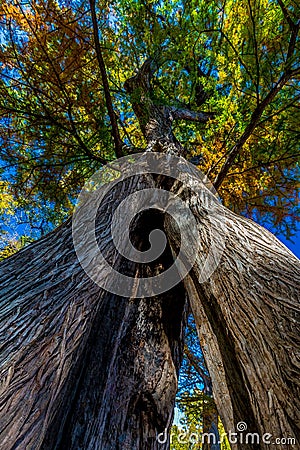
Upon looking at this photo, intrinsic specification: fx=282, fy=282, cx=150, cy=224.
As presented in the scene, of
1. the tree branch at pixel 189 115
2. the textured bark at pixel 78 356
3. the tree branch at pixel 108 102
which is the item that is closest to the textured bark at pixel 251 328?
the textured bark at pixel 78 356

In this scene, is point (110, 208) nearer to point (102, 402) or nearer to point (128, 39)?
point (102, 402)

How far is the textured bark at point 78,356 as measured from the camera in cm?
98

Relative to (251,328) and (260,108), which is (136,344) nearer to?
(251,328)

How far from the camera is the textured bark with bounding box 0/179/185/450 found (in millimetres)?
978

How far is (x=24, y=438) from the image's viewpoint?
86 cm

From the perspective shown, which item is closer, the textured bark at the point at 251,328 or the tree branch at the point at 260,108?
the textured bark at the point at 251,328

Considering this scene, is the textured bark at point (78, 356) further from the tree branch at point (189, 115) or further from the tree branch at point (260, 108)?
the tree branch at point (189, 115)

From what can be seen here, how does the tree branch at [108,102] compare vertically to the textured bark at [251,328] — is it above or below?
above

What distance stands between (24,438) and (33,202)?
12.8 ft

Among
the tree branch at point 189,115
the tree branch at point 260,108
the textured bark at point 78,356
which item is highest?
the tree branch at point 189,115

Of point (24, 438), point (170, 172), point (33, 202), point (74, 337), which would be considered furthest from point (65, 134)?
point (24, 438)

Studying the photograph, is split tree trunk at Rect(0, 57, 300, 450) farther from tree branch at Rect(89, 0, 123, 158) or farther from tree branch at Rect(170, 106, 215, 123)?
tree branch at Rect(170, 106, 215, 123)

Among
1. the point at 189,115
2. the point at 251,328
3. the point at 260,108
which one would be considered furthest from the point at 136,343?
the point at 189,115

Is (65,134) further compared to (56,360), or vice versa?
(65,134)
